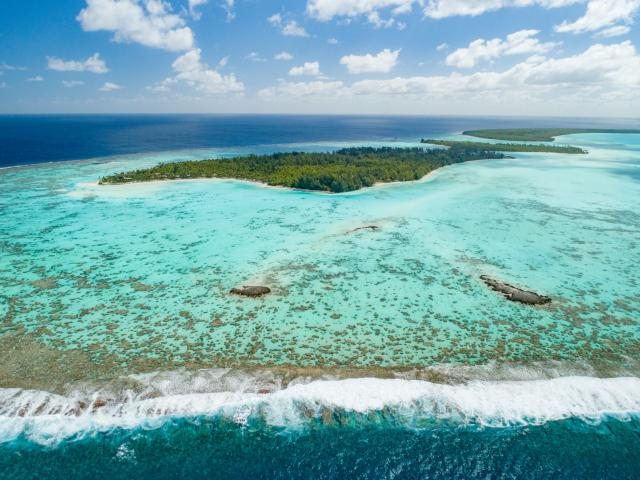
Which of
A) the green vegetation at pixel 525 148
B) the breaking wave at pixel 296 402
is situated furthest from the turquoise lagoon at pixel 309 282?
the green vegetation at pixel 525 148

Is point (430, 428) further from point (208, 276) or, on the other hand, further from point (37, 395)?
point (208, 276)

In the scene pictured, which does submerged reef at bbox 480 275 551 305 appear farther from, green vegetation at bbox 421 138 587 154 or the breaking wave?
green vegetation at bbox 421 138 587 154

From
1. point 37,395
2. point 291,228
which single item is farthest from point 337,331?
point 291,228

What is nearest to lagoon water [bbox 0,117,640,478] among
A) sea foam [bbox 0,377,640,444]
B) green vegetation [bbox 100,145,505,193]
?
sea foam [bbox 0,377,640,444]

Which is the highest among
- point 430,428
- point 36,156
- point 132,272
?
point 36,156

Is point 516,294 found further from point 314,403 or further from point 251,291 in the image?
point 251,291

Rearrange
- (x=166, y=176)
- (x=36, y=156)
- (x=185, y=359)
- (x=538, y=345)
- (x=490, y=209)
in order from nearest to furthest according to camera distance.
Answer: (x=185, y=359), (x=538, y=345), (x=490, y=209), (x=166, y=176), (x=36, y=156)
